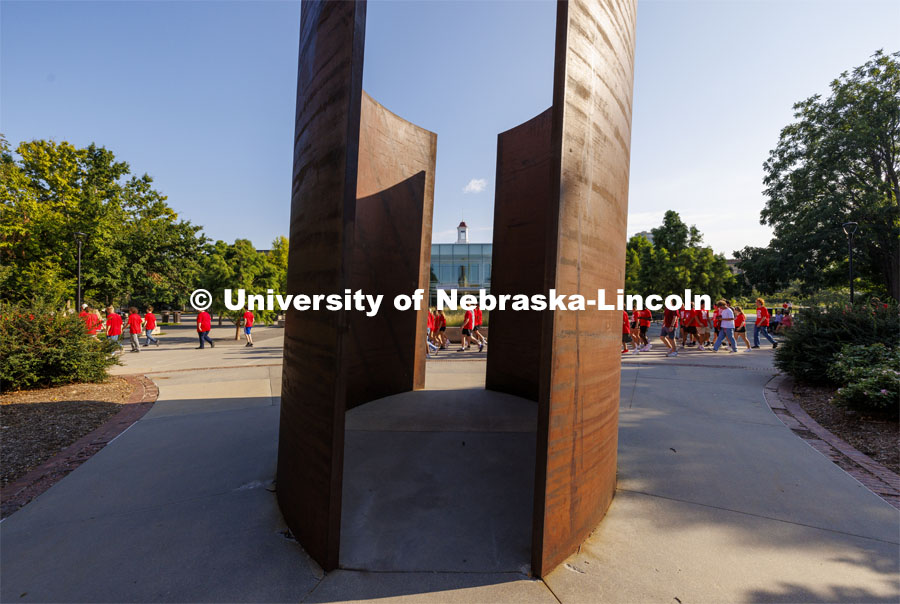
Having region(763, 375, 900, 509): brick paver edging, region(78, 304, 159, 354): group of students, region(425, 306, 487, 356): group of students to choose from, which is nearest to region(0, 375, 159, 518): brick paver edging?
region(78, 304, 159, 354): group of students

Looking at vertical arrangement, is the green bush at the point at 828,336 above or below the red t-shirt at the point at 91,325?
above

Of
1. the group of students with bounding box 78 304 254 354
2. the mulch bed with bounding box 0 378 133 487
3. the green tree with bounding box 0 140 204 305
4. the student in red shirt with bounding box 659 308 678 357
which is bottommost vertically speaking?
the mulch bed with bounding box 0 378 133 487

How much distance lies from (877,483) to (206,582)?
5.76 metres

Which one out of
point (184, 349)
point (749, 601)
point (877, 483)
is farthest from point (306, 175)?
point (184, 349)

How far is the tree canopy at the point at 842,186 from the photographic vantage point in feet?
82.6

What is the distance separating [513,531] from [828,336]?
842 cm

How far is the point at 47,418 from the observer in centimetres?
601

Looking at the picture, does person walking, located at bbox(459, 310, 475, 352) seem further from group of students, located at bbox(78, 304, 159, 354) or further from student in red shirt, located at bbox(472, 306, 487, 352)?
group of students, located at bbox(78, 304, 159, 354)

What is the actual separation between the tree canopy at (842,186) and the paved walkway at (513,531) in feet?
98.6

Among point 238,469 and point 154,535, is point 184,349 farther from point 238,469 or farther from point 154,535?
point 154,535

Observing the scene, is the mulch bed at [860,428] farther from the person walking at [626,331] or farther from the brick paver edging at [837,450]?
the person walking at [626,331]

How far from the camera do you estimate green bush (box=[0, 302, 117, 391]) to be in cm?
743

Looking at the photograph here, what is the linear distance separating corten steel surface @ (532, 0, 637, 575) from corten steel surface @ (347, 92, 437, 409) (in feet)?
12.2

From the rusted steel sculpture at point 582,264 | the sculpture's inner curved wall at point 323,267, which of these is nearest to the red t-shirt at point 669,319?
the rusted steel sculpture at point 582,264
